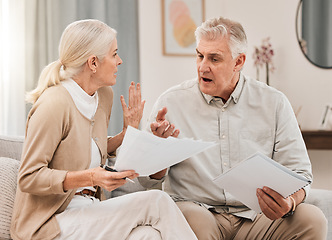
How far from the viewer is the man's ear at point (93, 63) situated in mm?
1815

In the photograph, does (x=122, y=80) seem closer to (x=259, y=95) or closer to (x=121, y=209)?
(x=259, y=95)

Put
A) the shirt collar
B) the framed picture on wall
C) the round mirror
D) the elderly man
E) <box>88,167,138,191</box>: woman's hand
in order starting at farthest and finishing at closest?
the framed picture on wall < the round mirror < the shirt collar < the elderly man < <box>88,167,138,191</box>: woman's hand

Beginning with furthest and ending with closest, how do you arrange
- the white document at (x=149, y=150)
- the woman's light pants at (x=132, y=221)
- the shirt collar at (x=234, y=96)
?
the shirt collar at (x=234, y=96) → the woman's light pants at (x=132, y=221) → the white document at (x=149, y=150)

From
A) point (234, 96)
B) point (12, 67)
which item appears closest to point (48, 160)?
point (234, 96)

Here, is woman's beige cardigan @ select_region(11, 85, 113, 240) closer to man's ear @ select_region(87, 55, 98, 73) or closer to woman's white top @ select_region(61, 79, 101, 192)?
woman's white top @ select_region(61, 79, 101, 192)

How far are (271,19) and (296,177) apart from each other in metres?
2.81

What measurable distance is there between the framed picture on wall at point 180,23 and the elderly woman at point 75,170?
2.48 m

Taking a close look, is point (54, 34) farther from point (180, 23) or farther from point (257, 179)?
point (257, 179)

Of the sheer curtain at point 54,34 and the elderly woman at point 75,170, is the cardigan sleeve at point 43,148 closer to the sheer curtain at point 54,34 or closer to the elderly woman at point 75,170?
the elderly woman at point 75,170

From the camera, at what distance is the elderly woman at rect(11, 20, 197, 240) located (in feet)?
5.22

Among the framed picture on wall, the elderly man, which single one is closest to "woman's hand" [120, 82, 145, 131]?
the elderly man

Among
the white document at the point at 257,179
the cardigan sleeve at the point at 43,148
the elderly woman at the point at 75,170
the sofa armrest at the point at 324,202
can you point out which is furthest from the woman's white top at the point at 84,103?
the sofa armrest at the point at 324,202

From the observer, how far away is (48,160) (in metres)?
1.63

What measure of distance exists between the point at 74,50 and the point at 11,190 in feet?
1.98
